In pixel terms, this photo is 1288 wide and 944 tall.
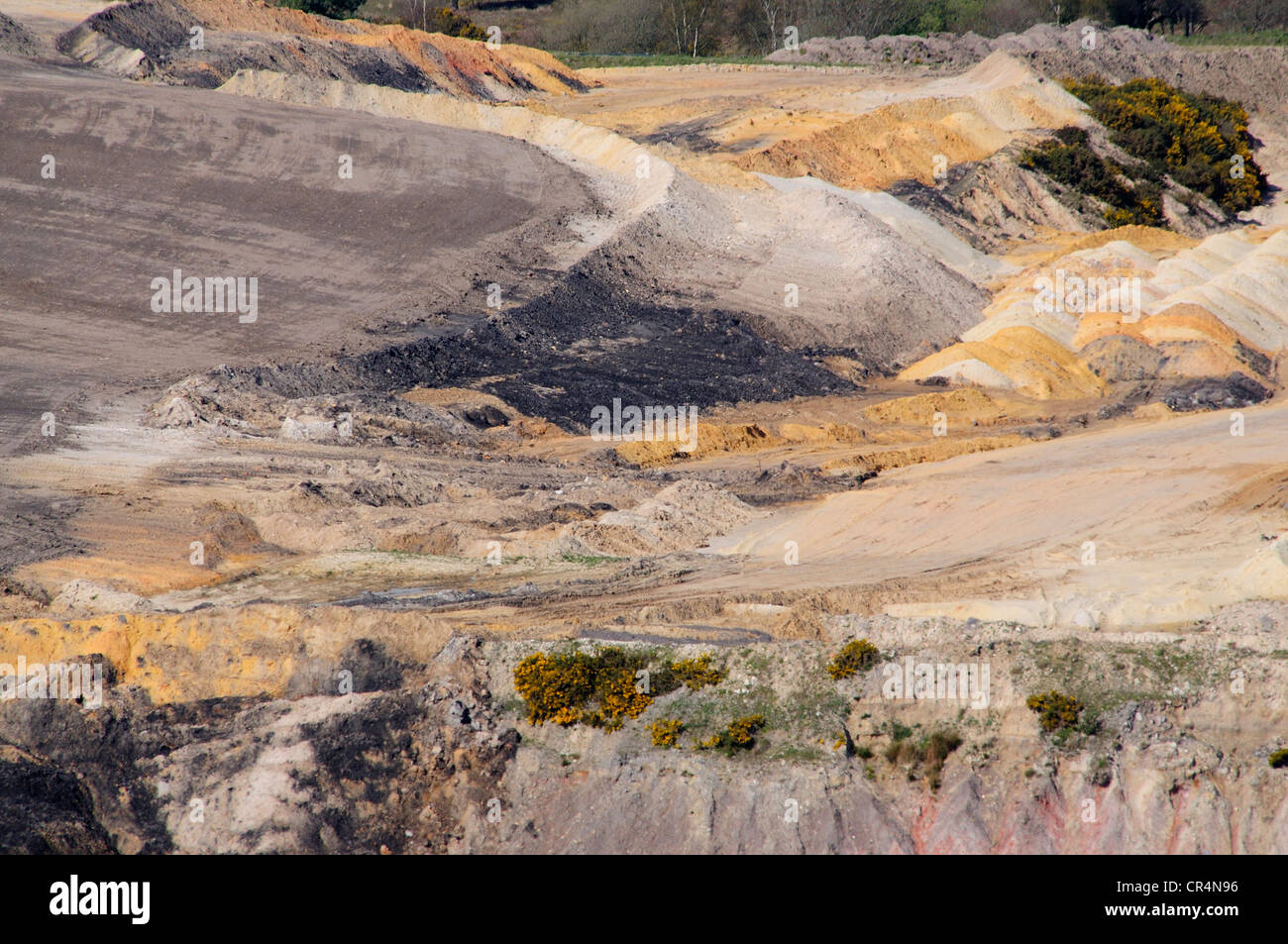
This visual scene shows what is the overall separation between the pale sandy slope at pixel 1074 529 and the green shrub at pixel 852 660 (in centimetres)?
189

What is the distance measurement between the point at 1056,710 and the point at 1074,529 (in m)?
6.98

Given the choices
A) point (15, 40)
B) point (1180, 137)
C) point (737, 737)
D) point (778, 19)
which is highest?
point (778, 19)

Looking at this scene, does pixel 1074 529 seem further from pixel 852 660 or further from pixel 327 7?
pixel 327 7

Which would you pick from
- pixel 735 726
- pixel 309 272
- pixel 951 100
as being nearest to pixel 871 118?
pixel 951 100

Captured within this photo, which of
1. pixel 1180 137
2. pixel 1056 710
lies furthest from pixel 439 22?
pixel 1056 710

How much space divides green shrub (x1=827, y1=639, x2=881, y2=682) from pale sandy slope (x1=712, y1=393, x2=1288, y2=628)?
1892 mm

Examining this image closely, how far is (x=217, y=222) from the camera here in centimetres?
3600

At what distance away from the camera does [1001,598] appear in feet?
54.3

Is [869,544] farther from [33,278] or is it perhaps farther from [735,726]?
[33,278]

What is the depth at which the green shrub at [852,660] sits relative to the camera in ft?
46.3

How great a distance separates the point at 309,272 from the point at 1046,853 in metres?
27.2

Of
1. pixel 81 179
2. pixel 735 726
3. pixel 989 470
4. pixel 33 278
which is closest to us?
pixel 735 726

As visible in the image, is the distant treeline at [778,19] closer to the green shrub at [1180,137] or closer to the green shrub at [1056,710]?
the green shrub at [1180,137]

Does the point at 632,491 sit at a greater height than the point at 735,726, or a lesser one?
greater
